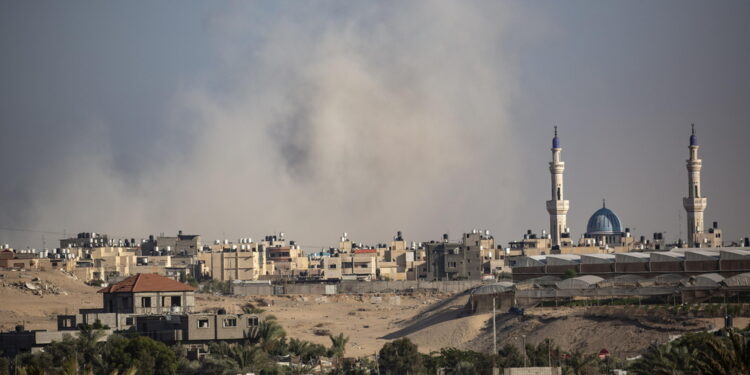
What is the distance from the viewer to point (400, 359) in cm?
7350

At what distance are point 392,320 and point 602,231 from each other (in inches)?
2949

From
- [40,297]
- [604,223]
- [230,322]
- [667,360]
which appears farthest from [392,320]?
[604,223]

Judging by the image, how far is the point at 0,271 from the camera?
408 ft

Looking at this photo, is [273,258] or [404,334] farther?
[273,258]

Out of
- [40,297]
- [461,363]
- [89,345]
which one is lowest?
[461,363]

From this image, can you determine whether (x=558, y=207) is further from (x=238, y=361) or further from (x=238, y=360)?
(x=238, y=361)

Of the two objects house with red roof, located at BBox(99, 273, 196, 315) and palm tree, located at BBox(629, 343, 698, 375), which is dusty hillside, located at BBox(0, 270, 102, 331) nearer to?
house with red roof, located at BBox(99, 273, 196, 315)

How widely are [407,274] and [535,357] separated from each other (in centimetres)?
8862

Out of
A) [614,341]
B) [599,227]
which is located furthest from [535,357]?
[599,227]

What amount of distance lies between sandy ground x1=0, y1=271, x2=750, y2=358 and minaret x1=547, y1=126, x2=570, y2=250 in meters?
28.2

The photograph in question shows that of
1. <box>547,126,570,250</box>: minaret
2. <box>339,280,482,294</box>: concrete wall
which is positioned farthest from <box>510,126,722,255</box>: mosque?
<box>339,280,482,294</box>: concrete wall

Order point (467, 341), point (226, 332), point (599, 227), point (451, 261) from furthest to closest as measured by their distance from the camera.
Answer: point (599, 227) < point (451, 261) < point (467, 341) < point (226, 332)

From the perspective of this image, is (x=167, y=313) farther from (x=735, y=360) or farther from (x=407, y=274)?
(x=407, y=274)

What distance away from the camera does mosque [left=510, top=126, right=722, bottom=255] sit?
5856 inches
